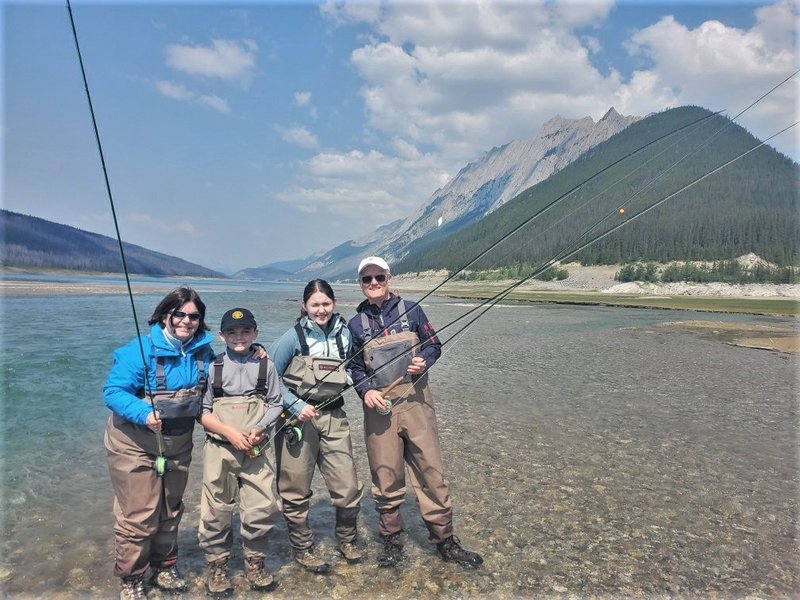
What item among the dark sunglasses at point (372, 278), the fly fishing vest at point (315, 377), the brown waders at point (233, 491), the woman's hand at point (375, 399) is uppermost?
the dark sunglasses at point (372, 278)

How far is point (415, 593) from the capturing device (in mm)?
4785

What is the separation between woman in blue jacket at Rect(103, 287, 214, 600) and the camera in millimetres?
4492

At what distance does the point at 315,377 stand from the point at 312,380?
0.05m

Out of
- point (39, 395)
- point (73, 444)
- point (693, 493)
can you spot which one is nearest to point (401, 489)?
point (693, 493)

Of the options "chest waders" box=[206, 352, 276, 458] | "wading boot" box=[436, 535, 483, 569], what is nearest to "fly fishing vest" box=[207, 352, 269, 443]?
"chest waders" box=[206, 352, 276, 458]

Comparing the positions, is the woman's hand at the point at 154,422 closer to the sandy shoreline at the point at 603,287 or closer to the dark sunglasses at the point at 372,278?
the dark sunglasses at the point at 372,278

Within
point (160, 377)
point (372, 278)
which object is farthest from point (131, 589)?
point (372, 278)

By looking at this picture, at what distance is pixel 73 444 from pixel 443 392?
9.71 m

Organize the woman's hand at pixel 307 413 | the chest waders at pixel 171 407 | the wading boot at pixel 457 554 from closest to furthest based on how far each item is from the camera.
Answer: the chest waders at pixel 171 407
the woman's hand at pixel 307 413
the wading boot at pixel 457 554

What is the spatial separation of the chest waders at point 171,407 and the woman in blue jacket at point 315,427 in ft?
3.06

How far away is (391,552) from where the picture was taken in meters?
5.44

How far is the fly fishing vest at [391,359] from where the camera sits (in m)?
5.38

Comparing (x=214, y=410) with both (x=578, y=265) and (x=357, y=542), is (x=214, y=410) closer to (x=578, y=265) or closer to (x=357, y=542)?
(x=357, y=542)

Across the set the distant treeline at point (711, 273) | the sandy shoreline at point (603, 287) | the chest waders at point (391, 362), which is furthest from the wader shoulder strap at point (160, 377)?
the distant treeline at point (711, 273)
